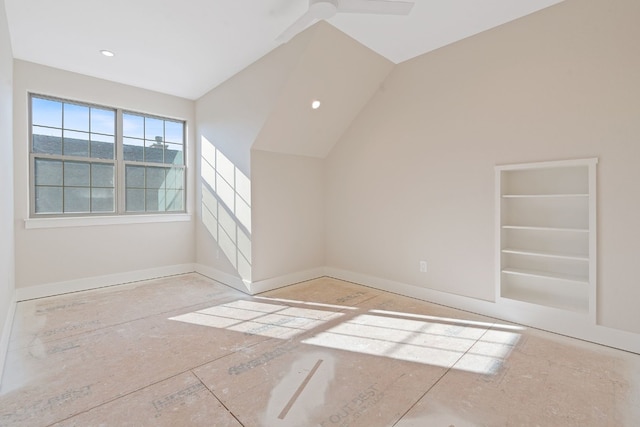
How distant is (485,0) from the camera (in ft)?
8.21

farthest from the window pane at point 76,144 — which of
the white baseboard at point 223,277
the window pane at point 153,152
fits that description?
the white baseboard at point 223,277

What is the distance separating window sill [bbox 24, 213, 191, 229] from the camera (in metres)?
3.58

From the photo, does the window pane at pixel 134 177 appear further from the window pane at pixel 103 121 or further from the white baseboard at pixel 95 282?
the white baseboard at pixel 95 282

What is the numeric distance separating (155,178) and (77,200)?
989mm

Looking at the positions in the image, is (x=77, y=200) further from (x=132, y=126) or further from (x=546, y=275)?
(x=546, y=275)

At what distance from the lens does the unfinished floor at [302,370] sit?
167 centimetres

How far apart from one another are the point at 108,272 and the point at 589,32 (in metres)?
5.71

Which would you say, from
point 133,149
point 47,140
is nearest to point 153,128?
point 133,149

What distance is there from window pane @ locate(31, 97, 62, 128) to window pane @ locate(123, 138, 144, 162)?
28.7 inches

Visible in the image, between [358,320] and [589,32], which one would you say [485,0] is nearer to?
[589,32]

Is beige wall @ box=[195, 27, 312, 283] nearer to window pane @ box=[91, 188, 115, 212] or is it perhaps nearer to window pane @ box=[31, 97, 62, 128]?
window pane @ box=[91, 188, 115, 212]

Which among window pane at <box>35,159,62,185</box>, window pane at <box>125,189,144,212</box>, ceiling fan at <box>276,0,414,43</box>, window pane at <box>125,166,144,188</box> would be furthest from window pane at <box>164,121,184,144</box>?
ceiling fan at <box>276,0,414,43</box>

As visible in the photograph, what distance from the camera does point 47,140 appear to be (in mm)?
3695

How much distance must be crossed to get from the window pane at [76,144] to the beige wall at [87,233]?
1.22 ft
